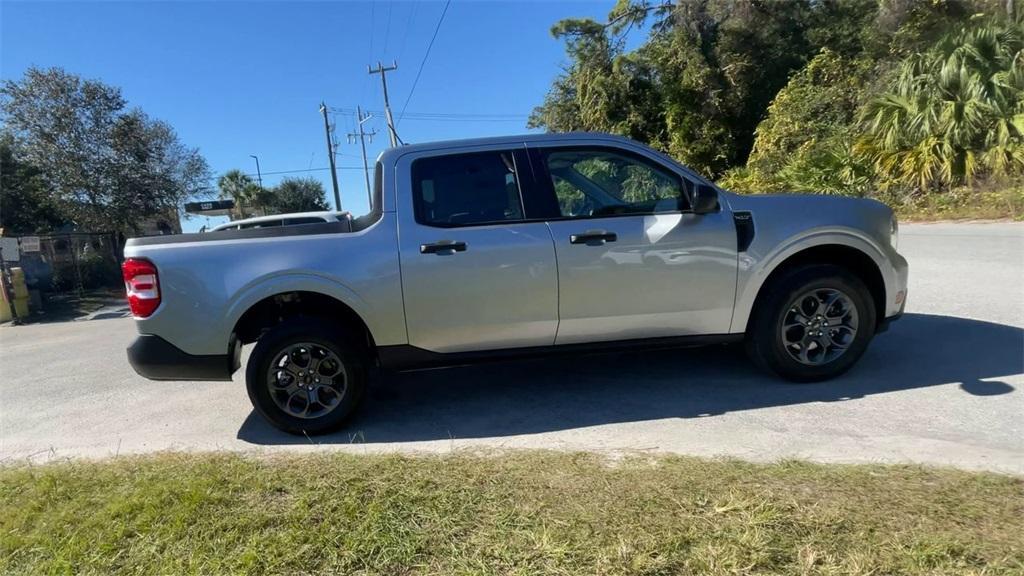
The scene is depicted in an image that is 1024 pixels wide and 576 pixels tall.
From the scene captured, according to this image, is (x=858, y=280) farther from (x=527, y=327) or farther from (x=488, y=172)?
(x=488, y=172)

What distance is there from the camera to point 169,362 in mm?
3803

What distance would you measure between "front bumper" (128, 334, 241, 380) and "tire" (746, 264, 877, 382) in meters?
3.69

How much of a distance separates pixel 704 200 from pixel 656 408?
1.45 metres

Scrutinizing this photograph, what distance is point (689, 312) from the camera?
13.2 feet

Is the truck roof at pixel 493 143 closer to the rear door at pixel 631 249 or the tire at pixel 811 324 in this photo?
the rear door at pixel 631 249

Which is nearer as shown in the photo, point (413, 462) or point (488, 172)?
point (413, 462)

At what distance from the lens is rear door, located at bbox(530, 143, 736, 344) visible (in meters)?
3.88

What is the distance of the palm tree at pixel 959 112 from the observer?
39.8ft

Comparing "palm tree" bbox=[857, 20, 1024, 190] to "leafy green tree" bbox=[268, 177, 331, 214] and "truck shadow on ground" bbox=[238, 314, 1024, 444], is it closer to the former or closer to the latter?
"truck shadow on ground" bbox=[238, 314, 1024, 444]

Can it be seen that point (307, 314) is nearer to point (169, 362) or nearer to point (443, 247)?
point (169, 362)

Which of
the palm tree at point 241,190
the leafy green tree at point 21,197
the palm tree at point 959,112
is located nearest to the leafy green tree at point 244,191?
the palm tree at point 241,190

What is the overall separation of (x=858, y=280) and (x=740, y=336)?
892 millimetres

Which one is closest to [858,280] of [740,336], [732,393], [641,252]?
[740,336]

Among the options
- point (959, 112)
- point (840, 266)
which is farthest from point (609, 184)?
point (959, 112)
